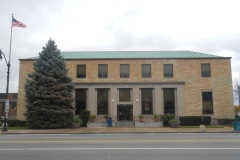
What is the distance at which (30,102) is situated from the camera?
3128 centimetres

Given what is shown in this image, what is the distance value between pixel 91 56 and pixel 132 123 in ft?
41.5

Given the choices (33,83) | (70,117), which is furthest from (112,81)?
(33,83)

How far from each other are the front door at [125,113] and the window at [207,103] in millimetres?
10365

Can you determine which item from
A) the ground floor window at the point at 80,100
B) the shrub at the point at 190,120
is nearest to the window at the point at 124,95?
the ground floor window at the point at 80,100

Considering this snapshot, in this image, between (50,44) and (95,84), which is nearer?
(50,44)

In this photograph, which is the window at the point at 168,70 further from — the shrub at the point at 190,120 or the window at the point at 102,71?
the window at the point at 102,71

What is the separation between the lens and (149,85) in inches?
1474

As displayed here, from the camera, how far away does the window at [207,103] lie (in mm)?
36906

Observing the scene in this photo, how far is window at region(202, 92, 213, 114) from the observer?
36.9m

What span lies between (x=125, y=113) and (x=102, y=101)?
3.74m

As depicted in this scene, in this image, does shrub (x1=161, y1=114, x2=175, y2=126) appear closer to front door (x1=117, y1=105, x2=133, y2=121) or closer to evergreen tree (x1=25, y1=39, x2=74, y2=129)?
front door (x1=117, y1=105, x2=133, y2=121)

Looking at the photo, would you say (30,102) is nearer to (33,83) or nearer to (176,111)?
(33,83)

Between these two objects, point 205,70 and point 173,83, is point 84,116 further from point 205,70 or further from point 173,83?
point 205,70

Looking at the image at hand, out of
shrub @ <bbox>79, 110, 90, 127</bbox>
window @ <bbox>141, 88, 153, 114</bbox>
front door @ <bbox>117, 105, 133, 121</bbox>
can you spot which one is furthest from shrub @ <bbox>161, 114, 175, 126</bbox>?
shrub @ <bbox>79, 110, 90, 127</bbox>
